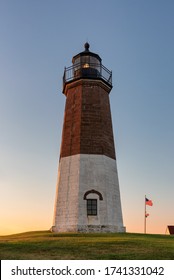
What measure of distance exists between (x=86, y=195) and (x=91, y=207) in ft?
3.56

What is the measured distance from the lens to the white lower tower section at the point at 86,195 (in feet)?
86.8

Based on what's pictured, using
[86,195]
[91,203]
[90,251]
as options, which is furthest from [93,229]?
[90,251]

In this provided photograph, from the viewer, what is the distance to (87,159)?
28.4 m

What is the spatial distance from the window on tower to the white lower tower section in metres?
0.19

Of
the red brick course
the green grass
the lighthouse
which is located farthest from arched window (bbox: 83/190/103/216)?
the green grass

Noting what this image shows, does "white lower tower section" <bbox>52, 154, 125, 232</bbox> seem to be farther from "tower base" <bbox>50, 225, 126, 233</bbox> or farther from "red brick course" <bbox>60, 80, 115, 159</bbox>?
"red brick course" <bbox>60, 80, 115, 159</bbox>

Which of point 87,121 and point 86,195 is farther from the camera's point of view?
point 87,121

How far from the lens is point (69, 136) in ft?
98.7

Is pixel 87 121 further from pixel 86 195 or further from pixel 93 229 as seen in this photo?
pixel 93 229

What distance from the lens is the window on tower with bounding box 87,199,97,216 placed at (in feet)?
87.8

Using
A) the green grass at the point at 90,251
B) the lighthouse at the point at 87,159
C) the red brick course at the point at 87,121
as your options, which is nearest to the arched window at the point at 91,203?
the lighthouse at the point at 87,159

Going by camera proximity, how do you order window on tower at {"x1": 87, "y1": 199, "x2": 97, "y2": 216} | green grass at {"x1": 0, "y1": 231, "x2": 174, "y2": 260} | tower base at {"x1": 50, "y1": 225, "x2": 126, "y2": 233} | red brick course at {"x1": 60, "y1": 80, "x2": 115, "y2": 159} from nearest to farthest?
green grass at {"x1": 0, "y1": 231, "x2": 174, "y2": 260} → tower base at {"x1": 50, "y1": 225, "x2": 126, "y2": 233} → window on tower at {"x1": 87, "y1": 199, "x2": 97, "y2": 216} → red brick course at {"x1": 60, "y1": 80, "x2": 115, "y2": 159}
